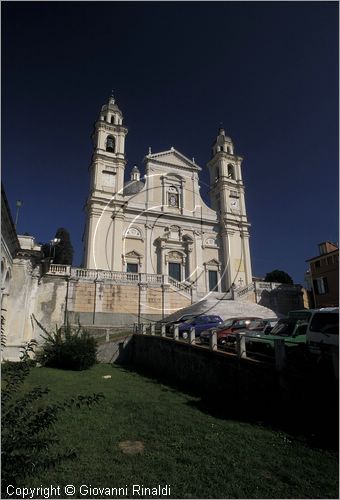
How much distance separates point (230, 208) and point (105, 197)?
15467 millimetres

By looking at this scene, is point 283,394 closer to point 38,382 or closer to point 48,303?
point 38,382

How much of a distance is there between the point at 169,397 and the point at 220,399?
1603 mm

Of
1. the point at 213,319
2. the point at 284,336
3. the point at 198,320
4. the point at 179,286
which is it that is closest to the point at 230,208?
the point at 179,286

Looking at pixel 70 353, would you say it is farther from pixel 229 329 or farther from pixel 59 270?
pixel 59 270

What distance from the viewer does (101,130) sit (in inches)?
1278

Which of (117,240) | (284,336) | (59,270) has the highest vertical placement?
(117,240)

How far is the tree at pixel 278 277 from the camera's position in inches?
1857

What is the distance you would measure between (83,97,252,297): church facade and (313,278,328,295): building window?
682 cm

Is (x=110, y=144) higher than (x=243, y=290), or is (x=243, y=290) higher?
(x=110, y=144)

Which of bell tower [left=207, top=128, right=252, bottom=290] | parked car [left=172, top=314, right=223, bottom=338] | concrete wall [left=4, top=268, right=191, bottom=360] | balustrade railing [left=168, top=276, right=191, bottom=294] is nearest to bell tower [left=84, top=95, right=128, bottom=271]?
concrete wall [left=4, top=268, right=191, bottom=360]

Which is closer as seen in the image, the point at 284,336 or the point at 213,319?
the point at 284,336

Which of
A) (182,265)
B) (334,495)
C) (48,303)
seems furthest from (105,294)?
(334,495)

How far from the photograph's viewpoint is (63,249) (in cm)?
4525

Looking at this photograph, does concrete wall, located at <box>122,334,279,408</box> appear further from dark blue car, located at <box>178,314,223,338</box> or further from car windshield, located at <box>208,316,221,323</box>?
car windshield, located at <box>208,316,221,323</box>
